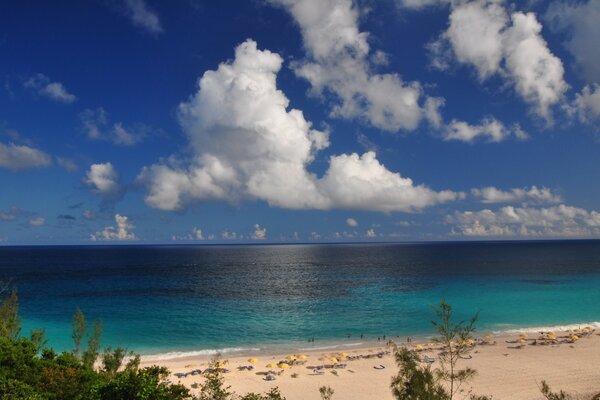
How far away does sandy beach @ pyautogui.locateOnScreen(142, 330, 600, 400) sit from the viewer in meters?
40.0

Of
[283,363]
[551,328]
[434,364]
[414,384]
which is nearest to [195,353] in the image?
[283,363]

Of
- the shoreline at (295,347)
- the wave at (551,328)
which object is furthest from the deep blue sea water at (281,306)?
the wave at (551,328)

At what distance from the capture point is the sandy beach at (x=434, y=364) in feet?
131

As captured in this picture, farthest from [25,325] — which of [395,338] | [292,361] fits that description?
[395,338]

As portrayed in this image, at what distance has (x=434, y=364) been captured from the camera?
161 ft

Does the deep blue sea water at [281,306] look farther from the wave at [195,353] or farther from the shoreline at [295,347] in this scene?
the wave at [195,353]

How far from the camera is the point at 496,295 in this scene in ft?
323

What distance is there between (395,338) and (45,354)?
1963 inches

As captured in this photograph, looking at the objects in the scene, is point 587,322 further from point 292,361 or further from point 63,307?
point 63,307

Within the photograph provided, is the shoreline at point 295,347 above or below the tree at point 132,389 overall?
below

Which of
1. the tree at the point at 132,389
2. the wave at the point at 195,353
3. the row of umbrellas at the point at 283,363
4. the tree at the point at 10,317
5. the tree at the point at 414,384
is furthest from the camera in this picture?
the wave at the point at 195,353

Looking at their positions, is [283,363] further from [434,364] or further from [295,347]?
[434,364]

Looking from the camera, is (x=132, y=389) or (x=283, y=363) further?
(x=283, y=363)

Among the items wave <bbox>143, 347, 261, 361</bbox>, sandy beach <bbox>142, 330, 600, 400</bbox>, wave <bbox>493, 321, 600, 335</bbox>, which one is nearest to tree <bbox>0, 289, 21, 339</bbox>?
sandy beach <bbox>142, 330, 600, 400</bbox>
